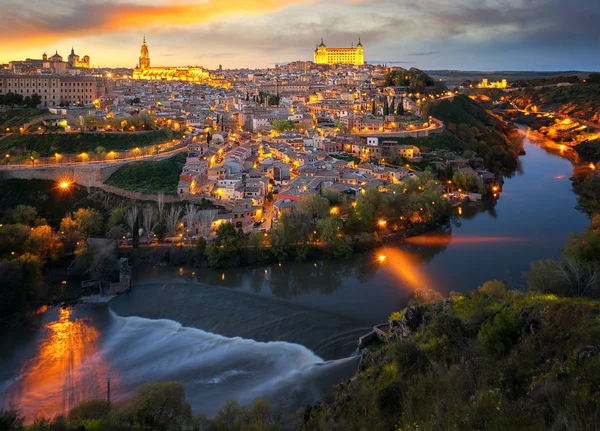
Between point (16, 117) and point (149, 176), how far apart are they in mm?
8093

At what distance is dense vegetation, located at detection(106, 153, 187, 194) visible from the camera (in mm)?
13781

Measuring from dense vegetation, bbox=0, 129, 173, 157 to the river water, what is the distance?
7939 millimetres

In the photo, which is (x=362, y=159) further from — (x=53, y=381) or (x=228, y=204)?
(x=53, y=381)

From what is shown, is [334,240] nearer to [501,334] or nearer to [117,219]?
[117,219]

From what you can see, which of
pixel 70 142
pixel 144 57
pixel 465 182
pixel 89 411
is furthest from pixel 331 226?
pixel 144 57

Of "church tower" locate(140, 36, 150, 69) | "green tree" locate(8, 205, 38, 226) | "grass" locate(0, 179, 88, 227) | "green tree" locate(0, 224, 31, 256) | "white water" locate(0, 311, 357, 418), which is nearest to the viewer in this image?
"white water" locate(0, 311, 357, 418)

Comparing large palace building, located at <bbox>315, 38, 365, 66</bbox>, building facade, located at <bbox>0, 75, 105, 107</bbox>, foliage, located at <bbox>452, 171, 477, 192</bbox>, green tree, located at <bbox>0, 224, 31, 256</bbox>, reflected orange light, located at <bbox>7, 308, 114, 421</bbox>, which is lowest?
reflected orange light, located at <bbox>7, 308, 114, 421</bbox>

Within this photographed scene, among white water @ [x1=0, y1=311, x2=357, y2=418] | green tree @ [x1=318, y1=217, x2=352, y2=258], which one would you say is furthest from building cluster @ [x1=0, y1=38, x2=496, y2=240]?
white water @ [x1=0, y1=311, x2=357, y2=418]

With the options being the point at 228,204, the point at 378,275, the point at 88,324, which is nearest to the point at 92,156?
the point at 228,204

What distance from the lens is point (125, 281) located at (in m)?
9.75

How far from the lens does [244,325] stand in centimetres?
805

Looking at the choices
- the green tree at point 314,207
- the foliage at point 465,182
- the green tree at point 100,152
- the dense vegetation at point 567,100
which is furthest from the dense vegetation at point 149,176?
the dense vegetation at point 567,100

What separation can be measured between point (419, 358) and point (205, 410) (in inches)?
103

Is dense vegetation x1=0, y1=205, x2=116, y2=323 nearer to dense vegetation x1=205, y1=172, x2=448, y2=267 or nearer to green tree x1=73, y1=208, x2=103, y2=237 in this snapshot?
green tree x1=73, y1=208, x2=103, y2=237
